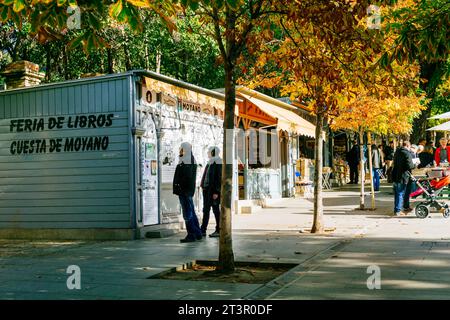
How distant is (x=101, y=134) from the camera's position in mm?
12062

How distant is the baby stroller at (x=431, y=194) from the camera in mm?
13594

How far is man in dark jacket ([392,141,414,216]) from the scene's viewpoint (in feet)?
47.1

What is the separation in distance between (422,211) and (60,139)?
8.54 metres

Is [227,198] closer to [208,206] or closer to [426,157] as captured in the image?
[208,206]

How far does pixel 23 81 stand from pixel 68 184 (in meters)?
3.62

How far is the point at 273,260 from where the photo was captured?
8477 millimetres

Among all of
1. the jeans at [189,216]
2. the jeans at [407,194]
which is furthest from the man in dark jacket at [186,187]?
the jeans at [407,194]

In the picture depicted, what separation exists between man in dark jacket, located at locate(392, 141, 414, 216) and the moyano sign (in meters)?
7.29

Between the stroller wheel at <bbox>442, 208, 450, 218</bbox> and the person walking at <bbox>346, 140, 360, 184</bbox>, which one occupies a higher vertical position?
the person walking at <bbox>346, 140, 360, 184</bbox>

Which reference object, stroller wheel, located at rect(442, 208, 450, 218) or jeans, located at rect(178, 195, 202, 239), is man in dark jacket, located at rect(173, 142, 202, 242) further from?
stroller wheel, located at rect(442, 208, 450, 218)

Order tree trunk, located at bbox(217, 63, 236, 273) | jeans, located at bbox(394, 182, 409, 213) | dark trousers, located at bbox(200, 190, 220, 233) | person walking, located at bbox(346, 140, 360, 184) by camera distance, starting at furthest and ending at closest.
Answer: person walking, located at bbox(346, 140, 360, 184)
jeans, located at bbox(394, 182, 409, 213)
dark trousers, located at bbox(200, 190, 220, 233)
tree trunk, located at bbox(217, 63, 236, 273)

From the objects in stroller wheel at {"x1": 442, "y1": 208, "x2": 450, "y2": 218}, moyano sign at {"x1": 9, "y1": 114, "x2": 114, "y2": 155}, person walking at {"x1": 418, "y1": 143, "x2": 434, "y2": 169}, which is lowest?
stroller wheel at {"x1": 442, "y1": 208, "x2": 450, "y2": 218}

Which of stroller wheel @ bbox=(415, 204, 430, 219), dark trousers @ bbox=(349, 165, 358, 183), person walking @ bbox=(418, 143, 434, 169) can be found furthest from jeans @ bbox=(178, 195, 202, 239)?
dark trousers @ bbox=(349, 165, 358, 183)
